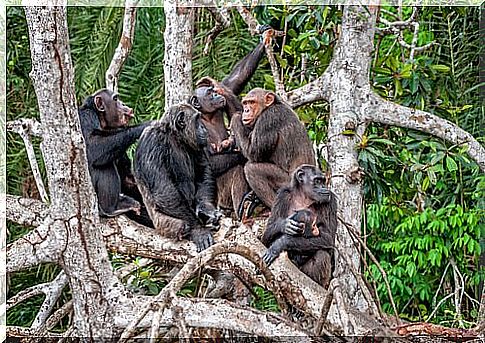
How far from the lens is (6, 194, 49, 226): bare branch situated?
485cm

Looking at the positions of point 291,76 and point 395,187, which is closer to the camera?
point 395,187

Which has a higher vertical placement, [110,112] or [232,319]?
[110,112]

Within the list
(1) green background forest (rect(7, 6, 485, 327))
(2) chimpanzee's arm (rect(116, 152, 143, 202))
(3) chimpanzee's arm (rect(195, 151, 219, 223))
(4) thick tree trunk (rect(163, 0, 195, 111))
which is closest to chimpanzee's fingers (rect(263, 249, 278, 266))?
(3) chimpanzee's arm (rect(195, 151, 219, 223))

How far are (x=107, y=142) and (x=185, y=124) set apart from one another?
589mm

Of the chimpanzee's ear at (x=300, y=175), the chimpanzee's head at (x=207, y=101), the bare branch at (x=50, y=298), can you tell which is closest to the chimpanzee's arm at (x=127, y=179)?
the chimpanzee's head at (x=207, y=101)

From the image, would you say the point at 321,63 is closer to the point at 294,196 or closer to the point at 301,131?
the point at 301,131


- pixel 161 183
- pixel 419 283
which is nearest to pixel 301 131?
pixel 161 183

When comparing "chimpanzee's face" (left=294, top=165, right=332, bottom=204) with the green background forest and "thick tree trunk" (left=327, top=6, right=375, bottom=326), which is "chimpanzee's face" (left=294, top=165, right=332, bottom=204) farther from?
the green background forest

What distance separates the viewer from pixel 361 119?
5.85 metres

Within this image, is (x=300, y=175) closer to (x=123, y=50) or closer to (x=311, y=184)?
(x=311, y=184)

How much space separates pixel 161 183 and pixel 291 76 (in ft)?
8.93

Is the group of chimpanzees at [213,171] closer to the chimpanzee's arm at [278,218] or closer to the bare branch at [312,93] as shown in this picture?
the chimpanzee's arm at [278,218]

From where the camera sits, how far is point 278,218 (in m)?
4.97

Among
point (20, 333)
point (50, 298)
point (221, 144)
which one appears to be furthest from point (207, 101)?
point (20, 333)
